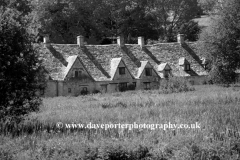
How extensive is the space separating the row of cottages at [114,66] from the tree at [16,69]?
28.5m

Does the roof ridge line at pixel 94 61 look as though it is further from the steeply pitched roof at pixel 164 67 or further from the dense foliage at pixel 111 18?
the dense foliage at pixel 111 18

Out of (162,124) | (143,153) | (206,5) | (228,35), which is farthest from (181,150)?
(206,5)

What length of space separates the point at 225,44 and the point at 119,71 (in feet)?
53.5

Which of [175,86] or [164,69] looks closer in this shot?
[175,86]

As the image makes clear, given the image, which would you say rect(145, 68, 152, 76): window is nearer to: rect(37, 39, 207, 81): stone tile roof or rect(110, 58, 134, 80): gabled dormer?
rect(37, 39, 207, 81): stone tile roof

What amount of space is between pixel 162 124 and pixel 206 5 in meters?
63.3

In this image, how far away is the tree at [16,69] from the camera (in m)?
16.6

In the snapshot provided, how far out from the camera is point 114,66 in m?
52.4

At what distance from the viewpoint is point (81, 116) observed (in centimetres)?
1998

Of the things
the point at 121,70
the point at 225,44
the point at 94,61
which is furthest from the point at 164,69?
the point at 94,61

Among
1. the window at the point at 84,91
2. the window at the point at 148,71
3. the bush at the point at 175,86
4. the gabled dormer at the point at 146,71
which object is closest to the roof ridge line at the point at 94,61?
the window at the point at 84,91

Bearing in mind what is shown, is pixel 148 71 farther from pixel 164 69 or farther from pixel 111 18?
pixel 111 18

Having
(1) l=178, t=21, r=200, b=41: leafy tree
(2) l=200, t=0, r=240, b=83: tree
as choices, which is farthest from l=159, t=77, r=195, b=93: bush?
(1) l=178, t=21, r=200, b=41: leafy tree

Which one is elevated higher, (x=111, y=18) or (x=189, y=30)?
(x=111, y=18)
